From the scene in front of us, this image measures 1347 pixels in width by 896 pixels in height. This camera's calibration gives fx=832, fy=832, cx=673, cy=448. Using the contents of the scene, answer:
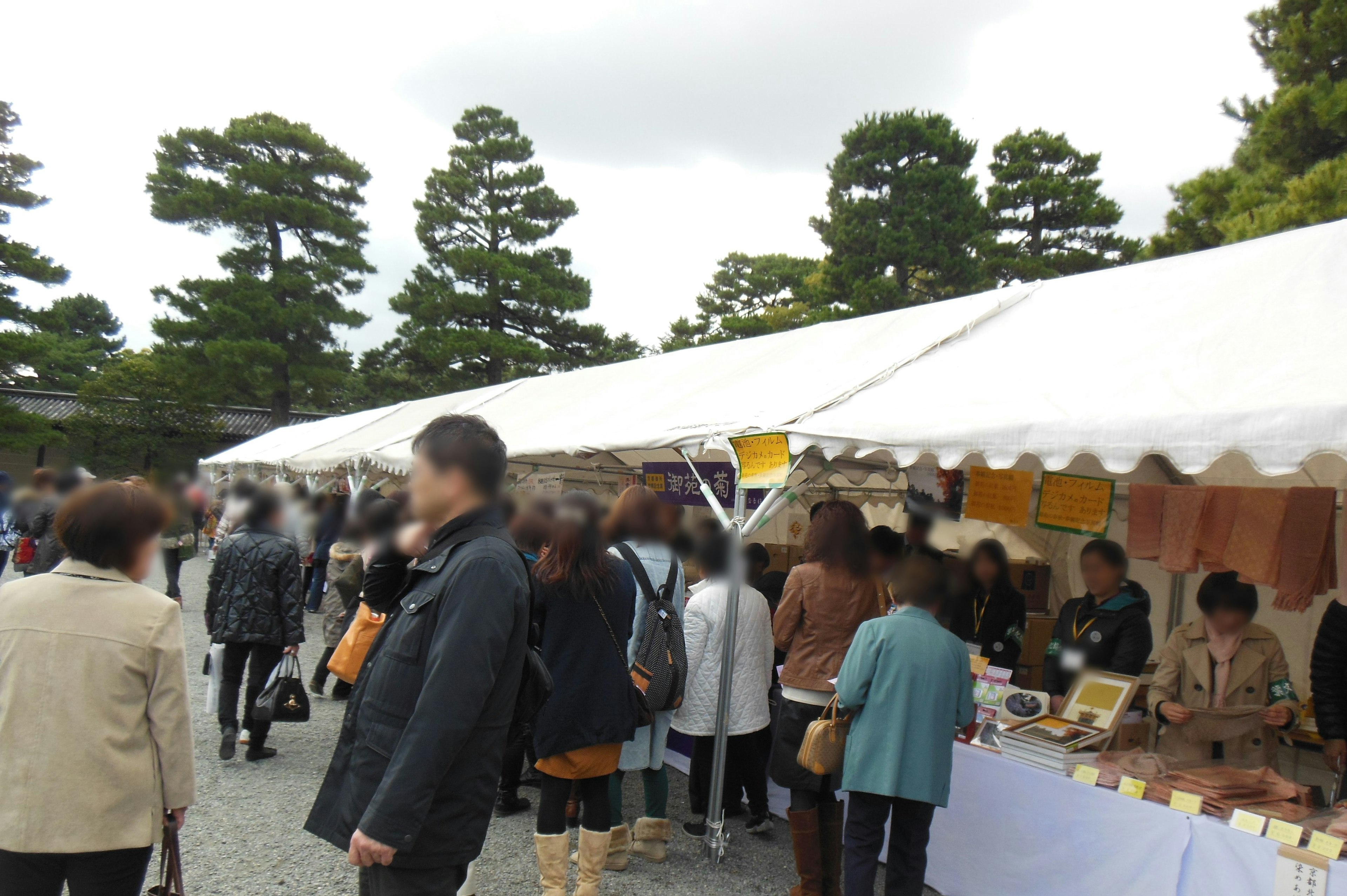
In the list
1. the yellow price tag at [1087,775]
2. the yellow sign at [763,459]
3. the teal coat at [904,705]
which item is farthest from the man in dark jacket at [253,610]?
the yellow price tag at [1087,775]

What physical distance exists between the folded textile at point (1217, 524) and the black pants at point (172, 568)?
9439 millimetres

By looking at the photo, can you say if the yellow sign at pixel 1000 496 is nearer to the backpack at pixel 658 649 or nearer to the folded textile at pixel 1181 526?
the folded textile at pixel 1181 526

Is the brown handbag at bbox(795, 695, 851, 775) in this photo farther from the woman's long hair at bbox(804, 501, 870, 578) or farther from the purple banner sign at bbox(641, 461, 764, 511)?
the purple banner sign at bbox(641, 461, 764, 511)

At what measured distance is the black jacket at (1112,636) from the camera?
3.70 m

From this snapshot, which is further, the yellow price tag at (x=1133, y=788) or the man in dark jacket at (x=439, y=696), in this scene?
the yellow price tag at (x=1133, y=788)

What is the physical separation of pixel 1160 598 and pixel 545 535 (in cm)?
559

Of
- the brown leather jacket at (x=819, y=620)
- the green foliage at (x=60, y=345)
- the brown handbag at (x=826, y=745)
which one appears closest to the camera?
the brown handbag at (x=826, y=745)

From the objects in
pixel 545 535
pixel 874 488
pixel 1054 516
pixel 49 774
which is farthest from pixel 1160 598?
pixel 49 774

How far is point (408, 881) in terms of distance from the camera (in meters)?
1.74

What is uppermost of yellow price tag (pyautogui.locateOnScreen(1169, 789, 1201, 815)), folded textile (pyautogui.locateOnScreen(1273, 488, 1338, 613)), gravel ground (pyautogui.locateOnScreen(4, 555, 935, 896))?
folded textile (pyautogui.locateOnScreen(1273, 488, 1338, 613))

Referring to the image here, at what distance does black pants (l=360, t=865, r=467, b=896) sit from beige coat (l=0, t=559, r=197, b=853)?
0.71m

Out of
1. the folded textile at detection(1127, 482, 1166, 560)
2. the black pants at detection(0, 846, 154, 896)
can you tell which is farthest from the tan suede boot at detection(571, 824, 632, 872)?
the folded textile at detection(1127, 482, 1166, 560)

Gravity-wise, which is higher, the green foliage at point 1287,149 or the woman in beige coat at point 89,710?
the green foliage at point 1287,149

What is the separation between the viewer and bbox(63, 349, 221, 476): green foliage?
63.2 ft
